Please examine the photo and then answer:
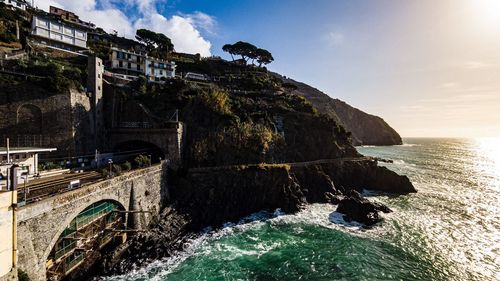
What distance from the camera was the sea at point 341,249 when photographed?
24.6 metres

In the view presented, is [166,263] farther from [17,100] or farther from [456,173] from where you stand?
[456,173]

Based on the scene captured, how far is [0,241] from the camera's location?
14.3 m

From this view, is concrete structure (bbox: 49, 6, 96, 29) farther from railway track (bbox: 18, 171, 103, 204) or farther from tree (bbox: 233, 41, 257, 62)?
railway track (bbox: 18, 171, 103, 204)

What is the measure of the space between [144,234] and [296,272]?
18.9 meters

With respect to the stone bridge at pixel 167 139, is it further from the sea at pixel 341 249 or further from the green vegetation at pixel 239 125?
the sea at pixel 341 249

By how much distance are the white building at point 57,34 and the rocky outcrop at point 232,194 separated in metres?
53.3

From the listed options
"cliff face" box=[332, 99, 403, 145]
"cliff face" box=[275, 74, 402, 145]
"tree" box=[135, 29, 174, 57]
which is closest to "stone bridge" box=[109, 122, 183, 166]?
"tree" box=[135, 29, 174, 57]

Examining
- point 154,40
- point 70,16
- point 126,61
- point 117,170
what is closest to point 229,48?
point 154,40

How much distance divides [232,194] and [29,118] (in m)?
32.3

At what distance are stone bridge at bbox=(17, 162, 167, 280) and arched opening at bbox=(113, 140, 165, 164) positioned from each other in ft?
35.5

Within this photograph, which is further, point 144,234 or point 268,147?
point 268,147

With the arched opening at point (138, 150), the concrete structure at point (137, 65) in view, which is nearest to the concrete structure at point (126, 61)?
the concrete structure at point (137, 65)

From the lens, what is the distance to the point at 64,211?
20.2 metres

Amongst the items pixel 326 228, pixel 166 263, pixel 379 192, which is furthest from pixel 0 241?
pixel 379 192
